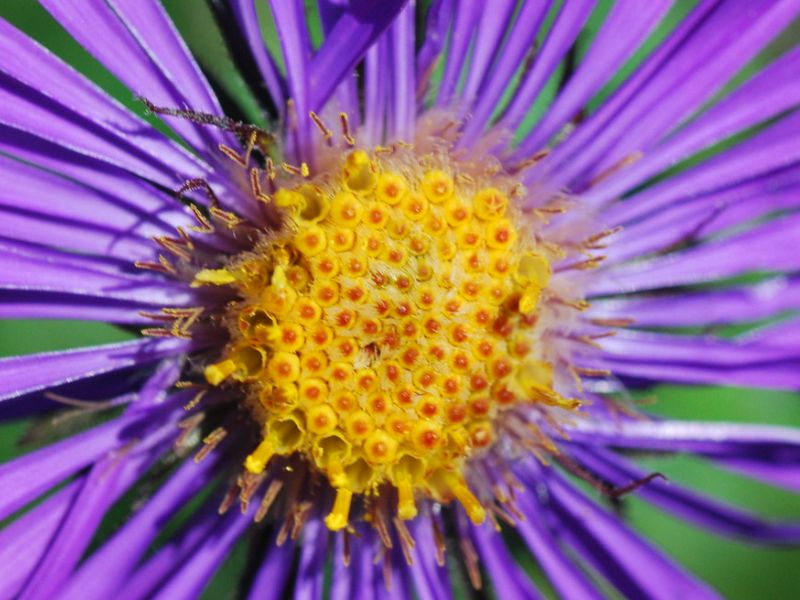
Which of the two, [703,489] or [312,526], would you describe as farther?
[703,489]

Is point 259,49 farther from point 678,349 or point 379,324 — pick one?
point 678,349

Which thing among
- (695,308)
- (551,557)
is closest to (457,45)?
(695,308)

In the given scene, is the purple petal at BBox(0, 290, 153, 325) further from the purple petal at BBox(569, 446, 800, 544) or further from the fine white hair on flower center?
the purple petal at BBox(569, 446, 800, 544)

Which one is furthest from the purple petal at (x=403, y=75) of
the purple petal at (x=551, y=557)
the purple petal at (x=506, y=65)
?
the purple petal at (x=551, y=557)

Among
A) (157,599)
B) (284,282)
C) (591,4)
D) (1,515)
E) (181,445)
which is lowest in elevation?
(157,599)

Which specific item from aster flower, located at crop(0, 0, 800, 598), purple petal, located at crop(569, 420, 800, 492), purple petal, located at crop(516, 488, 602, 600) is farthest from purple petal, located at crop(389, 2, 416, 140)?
purple petal, located at crop(516, 488, 602, 600)

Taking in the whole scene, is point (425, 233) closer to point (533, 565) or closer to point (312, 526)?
point (312, 526)

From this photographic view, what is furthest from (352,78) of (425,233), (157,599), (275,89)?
(157,599)
